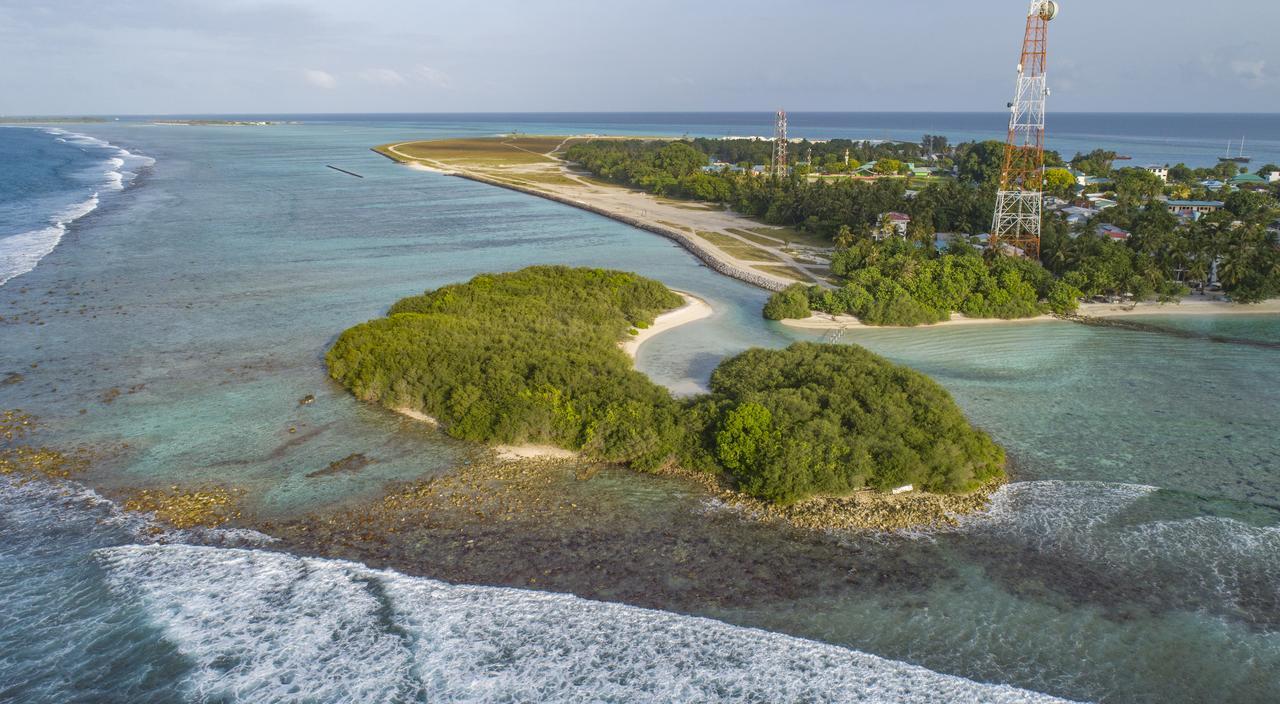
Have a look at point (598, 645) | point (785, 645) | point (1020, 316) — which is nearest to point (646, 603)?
point (598, 645)

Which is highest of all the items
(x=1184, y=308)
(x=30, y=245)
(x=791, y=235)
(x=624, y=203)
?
(x=624, y=203)

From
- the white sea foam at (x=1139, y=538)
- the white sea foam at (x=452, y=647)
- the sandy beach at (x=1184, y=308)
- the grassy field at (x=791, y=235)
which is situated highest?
the grassy field at (x=791, y=235)

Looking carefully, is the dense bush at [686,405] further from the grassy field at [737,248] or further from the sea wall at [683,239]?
the grassy field at [737,248]

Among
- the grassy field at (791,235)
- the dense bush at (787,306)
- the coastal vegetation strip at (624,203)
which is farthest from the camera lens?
the grassy field at (791,235)

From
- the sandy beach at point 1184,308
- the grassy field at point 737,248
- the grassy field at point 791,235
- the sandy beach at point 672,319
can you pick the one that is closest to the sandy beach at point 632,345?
the sandy beach at point 672,319

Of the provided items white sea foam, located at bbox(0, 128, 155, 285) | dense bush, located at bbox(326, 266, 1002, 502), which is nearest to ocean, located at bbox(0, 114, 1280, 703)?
dense bush, located at bbox(326, 266, 1002, 502)

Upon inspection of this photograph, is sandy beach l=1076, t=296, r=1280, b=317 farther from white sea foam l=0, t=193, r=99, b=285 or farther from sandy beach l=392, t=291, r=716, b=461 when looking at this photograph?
white sea foam l=0, t=193, r=99, b=285

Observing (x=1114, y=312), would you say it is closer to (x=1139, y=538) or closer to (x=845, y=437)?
(x=1139, y=538)

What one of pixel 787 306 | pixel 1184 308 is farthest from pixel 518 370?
pixel 1184 308
